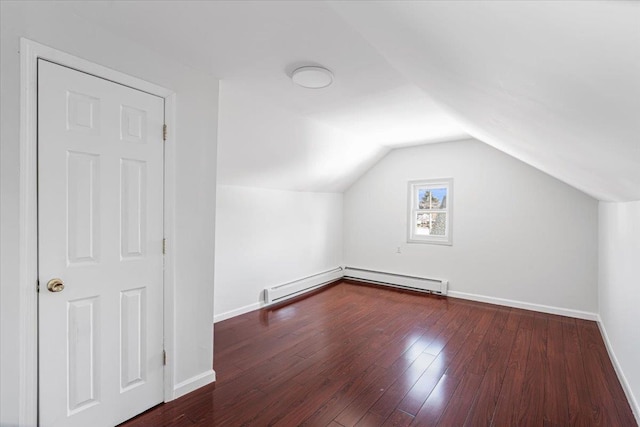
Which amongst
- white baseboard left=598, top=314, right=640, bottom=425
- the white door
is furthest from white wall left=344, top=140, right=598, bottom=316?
the white door

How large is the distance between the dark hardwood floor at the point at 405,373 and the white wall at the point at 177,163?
0.50 metres

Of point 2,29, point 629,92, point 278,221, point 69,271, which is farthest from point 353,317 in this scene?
point 2,29

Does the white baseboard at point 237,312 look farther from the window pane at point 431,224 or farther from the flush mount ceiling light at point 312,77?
the window pane at point 431,224

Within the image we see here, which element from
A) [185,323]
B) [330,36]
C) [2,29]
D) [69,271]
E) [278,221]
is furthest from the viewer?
[278,221]

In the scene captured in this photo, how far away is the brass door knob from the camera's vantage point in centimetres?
159

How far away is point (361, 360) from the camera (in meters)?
2.71

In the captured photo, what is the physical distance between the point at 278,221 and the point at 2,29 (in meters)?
3.36

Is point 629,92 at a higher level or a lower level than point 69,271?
higher

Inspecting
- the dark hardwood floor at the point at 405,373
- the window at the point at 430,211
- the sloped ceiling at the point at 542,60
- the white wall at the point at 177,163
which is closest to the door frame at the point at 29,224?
the white wall at the point at 177,163

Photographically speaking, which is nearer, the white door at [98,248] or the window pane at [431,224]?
the white door at [98,248]

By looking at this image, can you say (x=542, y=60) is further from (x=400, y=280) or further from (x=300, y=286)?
(x=400, y=280)

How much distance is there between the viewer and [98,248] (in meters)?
1.79

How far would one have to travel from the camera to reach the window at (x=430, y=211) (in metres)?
4.77

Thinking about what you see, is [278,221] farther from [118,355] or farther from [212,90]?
[118,355]
